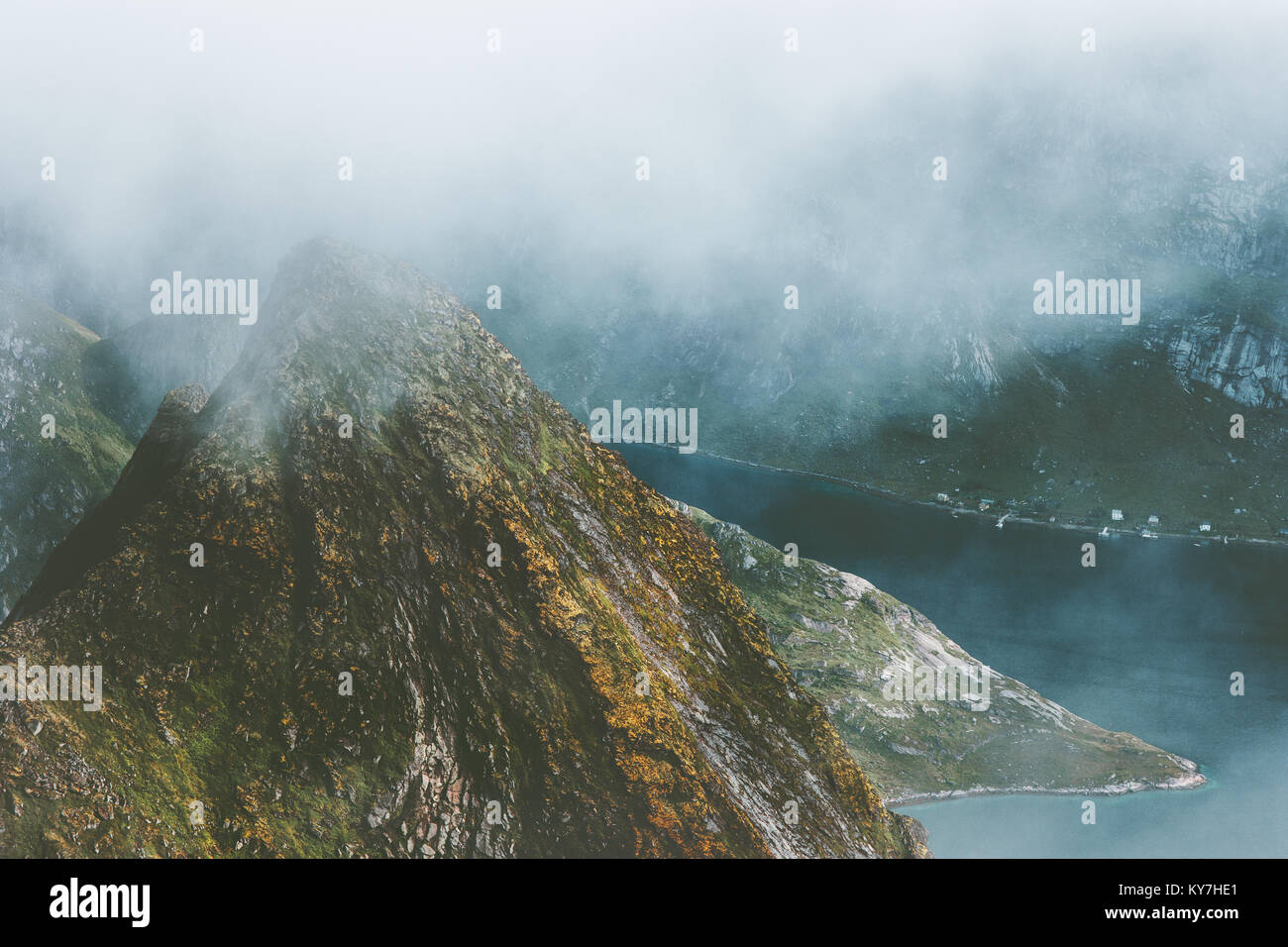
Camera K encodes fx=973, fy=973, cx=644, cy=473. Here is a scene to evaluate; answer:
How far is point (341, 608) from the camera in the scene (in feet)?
139

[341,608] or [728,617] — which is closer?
[341,608]

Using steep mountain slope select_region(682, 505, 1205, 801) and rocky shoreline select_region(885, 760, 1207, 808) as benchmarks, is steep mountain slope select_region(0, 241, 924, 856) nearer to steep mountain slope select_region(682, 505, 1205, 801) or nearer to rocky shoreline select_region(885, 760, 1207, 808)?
rocky shoreline select_region(885, 760, 1207, 808)

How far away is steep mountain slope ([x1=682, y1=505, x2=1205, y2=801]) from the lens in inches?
5217

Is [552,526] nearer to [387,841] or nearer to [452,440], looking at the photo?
[452,440]

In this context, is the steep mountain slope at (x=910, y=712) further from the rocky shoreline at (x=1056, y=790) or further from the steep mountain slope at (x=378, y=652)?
the steep mountain slope at (x=378, y=652)

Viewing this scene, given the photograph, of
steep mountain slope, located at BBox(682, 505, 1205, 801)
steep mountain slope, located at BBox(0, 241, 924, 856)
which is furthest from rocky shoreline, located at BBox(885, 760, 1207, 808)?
steep mountain slope, located at BBox(0, 241, 924, 856)

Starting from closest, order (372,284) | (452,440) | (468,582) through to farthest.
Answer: (468,582)
(452,440)
(372,284)

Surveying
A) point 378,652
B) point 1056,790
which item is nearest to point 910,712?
point 1056,790

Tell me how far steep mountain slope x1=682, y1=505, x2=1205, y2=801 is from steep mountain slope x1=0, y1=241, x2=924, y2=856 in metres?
82.5

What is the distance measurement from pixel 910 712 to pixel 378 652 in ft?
367

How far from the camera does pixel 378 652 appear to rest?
138 ft

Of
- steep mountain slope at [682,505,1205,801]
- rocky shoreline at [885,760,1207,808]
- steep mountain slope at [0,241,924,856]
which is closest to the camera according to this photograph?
steep mountain slope at [0,241,924,856]
